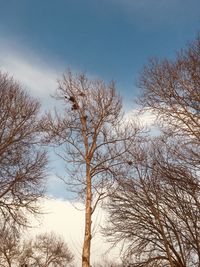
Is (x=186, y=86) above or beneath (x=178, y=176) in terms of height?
above

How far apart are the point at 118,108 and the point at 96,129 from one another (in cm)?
116

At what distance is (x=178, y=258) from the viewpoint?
1257 centimetres

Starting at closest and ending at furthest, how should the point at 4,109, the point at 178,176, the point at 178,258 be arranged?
1. the point at 178,176
2. the point at 4,109
3. the point at 178,258

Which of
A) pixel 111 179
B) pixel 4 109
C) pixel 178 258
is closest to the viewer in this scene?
pixel 111 179

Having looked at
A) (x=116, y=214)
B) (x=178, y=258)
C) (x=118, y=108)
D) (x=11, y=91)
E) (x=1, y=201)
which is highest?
(x=11, y=91)

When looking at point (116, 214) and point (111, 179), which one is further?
point (116, 214)

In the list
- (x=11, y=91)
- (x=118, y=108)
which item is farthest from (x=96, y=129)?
(x=11, y=91)

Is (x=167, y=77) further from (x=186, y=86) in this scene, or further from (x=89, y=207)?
(x=89, y=207)

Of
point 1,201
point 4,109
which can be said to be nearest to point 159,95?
point 4,109

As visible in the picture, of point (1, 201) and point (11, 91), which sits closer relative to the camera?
point (1, 201)

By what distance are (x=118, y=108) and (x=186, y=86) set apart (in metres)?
3.47

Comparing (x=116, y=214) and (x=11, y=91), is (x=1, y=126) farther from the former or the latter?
(x=116, y=214)

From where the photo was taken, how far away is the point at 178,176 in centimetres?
756

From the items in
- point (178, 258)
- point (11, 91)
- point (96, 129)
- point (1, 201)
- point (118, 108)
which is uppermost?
point (11, 91)
